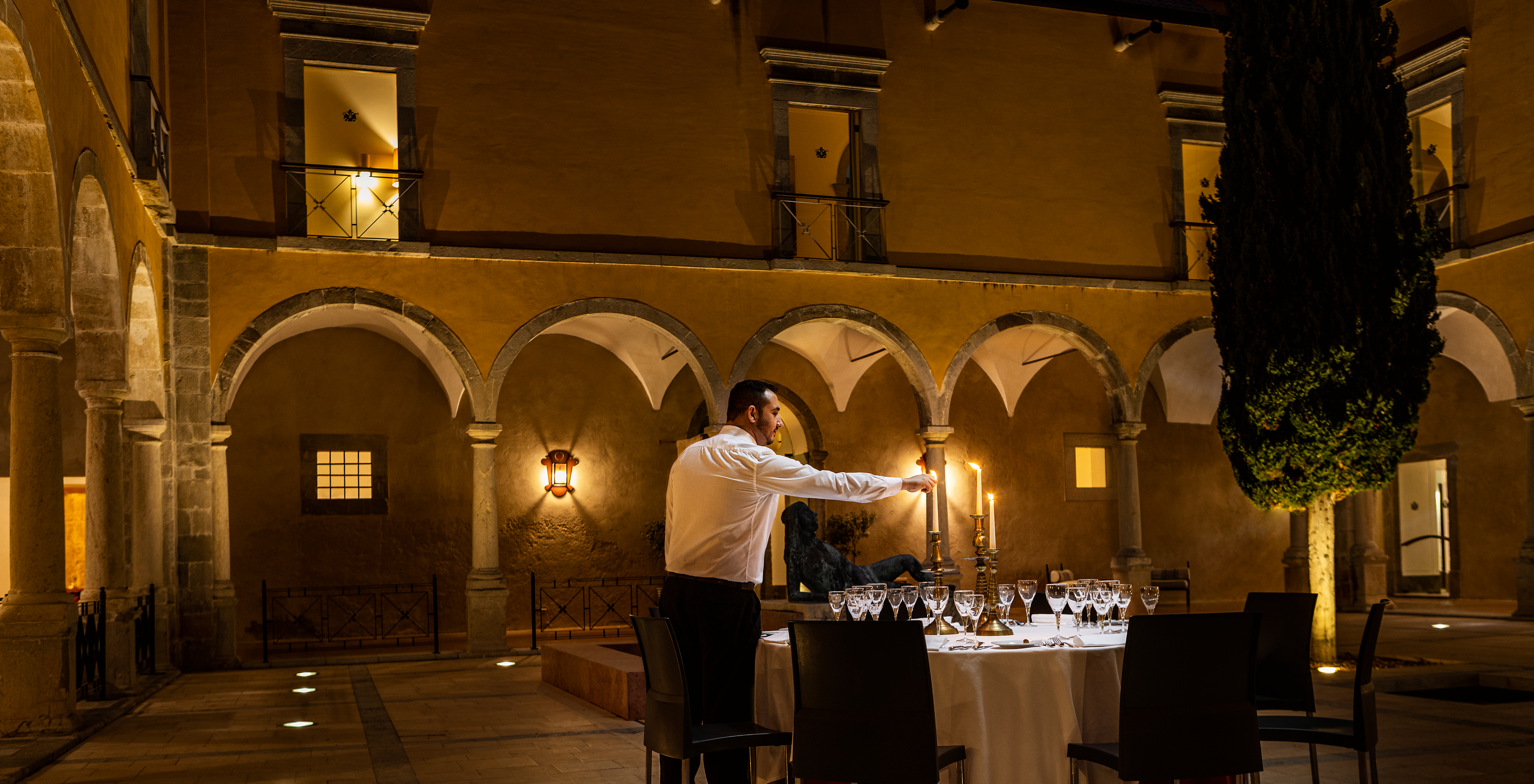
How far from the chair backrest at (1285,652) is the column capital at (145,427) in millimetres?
8630

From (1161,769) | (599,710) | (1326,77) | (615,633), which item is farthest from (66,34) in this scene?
(615,633)

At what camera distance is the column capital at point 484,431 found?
1166cm

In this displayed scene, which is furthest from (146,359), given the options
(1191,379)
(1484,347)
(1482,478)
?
(1482,478)


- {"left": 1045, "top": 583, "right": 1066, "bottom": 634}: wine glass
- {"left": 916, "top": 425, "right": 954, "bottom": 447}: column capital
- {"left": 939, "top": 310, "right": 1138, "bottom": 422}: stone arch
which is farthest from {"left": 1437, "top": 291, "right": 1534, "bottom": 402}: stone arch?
{"left": 1045, "top": 583, "right": 1066, "bottom": 634}: wine glass

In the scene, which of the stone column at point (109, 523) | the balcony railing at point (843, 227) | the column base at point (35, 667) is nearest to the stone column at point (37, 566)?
the column base at point (35, 667)

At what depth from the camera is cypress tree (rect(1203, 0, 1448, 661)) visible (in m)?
8.61

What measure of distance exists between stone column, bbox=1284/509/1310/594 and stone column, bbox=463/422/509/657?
29.7 feet

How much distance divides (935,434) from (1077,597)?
9095 millimetres

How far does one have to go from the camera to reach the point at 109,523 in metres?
8.48

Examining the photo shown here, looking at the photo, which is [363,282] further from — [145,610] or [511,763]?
[511,763]

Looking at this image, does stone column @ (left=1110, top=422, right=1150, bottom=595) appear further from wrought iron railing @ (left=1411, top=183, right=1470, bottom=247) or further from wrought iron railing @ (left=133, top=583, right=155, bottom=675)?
wrought iron railing @ (left=133, top=583, right=155, bottom=675)

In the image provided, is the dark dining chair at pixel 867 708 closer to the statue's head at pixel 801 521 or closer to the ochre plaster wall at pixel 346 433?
the statue's head at pixel 801 521

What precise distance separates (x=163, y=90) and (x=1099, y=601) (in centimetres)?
966

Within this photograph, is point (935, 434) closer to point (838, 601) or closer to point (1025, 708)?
point (838, 601)
